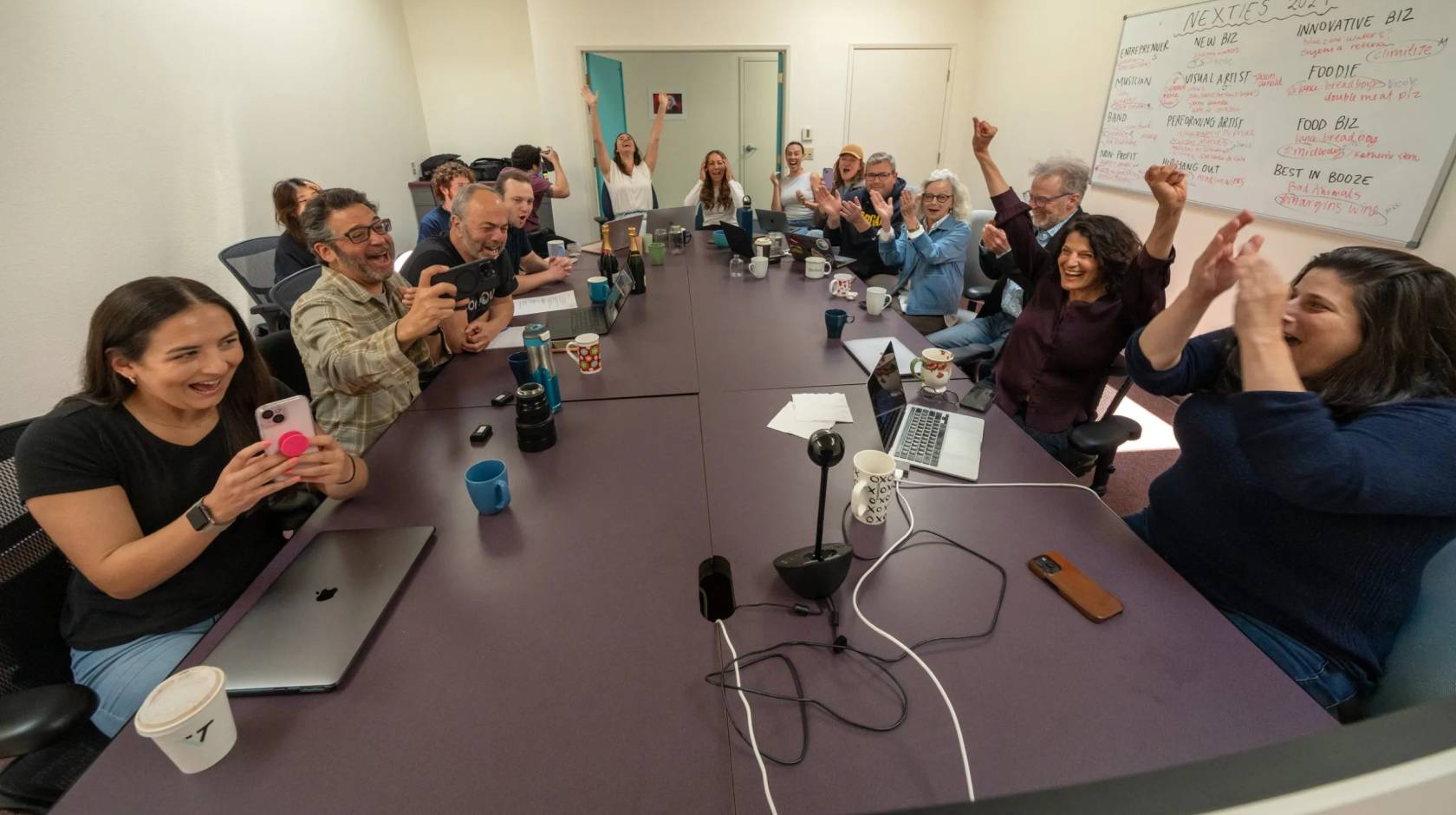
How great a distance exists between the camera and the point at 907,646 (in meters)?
1.00

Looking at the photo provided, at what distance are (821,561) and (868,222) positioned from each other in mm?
3045

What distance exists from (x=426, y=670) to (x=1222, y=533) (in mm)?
1513

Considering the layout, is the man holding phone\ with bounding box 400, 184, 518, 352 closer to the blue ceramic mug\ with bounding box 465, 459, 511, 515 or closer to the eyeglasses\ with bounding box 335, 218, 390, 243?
the eyeglasses\ with bounding box 335, 218, 390, 243

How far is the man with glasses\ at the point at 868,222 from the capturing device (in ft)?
12.5

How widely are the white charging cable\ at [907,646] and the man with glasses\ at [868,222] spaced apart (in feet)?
8.45

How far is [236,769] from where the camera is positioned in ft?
2.67

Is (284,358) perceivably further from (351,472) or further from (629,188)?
(629,188)

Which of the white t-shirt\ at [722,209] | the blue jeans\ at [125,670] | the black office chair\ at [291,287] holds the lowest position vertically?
the blue jeans\ at [125,670]

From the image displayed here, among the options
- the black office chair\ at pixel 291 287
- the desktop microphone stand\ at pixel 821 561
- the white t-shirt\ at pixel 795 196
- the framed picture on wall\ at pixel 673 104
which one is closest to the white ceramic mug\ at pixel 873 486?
the desktop microphone stand\ at pixel 821 561

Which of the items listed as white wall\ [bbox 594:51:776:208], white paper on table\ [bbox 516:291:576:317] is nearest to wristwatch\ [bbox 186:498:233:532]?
white paper on table\ [bbox 516:291:576:317]

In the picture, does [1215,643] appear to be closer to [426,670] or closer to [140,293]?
[426,670]

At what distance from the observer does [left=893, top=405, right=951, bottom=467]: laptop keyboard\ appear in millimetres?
1507

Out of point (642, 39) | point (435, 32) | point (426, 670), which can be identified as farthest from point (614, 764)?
point (435, 32)

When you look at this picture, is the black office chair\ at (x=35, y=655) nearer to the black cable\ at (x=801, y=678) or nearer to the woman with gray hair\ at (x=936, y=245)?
the black cable\ at (x=801, y=678)
